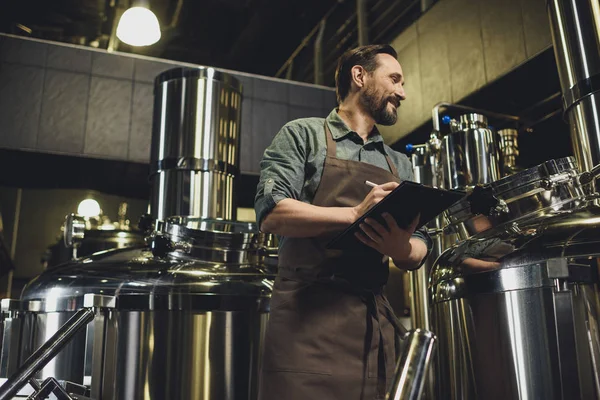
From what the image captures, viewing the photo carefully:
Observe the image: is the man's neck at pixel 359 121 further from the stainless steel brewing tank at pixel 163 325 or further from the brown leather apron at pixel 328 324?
the stainless steel brewing tank at pixel 163 325

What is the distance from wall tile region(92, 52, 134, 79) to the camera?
594cm

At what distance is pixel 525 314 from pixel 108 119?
190 inches

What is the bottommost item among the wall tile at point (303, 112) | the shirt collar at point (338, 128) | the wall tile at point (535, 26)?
the shirt collar at point (338, 128)

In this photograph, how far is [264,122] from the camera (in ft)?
21.0

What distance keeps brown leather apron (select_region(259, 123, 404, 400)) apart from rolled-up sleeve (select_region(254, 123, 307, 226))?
0.09 m

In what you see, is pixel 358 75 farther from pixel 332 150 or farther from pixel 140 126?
pixel 140 126

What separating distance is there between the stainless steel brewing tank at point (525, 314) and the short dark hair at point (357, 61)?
731 millimetres

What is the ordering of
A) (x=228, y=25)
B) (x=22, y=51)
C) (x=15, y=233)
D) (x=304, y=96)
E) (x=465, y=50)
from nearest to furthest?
(x=465, y=50) → (x=22, y=51) → (x=304, y=96) → (x=15, y=233) → (x=228, y=25)

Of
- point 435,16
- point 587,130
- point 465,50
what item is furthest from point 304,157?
point 435,16

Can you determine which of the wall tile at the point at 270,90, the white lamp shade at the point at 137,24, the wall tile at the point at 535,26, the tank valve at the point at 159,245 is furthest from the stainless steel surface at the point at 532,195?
the wall tile at the point at 270,90

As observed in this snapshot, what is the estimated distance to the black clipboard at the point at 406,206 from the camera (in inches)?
54.9

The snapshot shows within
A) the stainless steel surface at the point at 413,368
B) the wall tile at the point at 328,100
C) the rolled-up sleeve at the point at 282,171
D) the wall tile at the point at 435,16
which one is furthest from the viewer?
the wall tile at the point at 328,100

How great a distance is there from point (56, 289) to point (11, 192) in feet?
16.0

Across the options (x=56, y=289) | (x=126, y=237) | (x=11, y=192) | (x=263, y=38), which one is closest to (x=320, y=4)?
(x=263, y=38)
